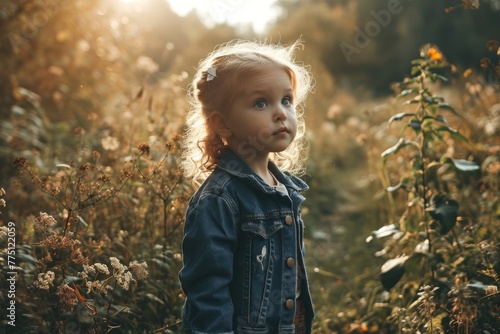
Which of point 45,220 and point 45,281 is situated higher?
point 45,220

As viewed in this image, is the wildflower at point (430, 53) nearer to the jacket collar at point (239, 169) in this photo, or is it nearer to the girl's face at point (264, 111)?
the girl's face at point (264, 111)

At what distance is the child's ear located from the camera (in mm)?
2363

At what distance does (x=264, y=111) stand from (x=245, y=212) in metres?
0.41

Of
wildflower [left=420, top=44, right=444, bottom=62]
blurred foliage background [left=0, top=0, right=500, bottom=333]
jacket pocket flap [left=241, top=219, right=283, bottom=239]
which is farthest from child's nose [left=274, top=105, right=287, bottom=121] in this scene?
wildflower [left=420, top=44, right=444, bottom=62]

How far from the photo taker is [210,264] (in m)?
2.04

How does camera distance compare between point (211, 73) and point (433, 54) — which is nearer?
point (211, 73)

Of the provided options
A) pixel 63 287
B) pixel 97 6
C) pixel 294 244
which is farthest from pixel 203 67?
pixel 97 6

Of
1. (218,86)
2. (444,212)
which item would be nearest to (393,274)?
(444,212)

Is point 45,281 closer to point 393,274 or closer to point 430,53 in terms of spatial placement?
point 393,274

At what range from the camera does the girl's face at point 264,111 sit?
224 centimetres

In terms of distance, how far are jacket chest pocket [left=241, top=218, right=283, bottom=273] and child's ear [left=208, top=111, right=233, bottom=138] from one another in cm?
41

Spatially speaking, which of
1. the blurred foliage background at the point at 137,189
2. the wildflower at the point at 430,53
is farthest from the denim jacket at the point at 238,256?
the wildflower at the point at 430,53

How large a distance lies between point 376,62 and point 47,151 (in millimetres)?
21768

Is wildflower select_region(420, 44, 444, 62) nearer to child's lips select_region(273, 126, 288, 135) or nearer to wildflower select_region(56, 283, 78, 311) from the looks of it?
child's lips select_region(273, 126, 288, 135)
